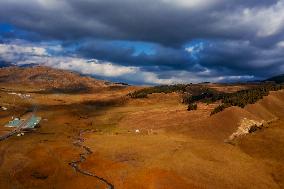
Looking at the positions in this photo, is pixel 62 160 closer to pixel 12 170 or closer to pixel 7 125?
pixel 12 170

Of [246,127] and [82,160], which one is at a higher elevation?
[246,127]

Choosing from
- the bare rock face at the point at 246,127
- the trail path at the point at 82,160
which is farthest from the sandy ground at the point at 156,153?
the bare rock face at the point at 246,127

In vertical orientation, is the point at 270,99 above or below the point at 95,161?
above

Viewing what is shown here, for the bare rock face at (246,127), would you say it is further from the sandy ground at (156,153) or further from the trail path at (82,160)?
the trail path at (82,160)

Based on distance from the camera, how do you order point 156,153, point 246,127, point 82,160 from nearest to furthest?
1. point 82,160
2. point 156,153
3. point 246,127

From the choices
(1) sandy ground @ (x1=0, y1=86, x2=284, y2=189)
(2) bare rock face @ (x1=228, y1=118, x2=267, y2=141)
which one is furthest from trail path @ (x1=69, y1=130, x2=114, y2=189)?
(2) bare rock face @ (x1=228, y1=118, x2=267, y2=141)

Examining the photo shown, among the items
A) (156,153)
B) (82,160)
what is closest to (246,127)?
(156,153)

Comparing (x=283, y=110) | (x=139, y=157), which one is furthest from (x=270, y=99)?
(x=139, y=157)

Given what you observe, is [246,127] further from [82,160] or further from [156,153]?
[82,160]

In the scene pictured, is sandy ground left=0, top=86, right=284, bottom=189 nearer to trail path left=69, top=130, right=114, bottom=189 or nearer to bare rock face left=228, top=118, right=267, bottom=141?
trail path left=69, top=130, right=114, bottom=189

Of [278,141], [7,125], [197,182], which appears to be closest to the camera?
[197,182]
